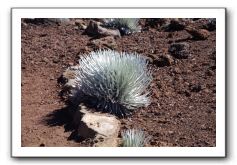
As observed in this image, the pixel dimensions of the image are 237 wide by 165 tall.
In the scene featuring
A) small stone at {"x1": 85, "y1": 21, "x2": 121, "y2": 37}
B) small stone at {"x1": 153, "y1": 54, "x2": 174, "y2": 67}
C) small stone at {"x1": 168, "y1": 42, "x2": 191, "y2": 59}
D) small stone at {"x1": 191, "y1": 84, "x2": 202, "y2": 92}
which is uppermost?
small stone at {"x1": 85, "y1": 21, "x2": 121, "y2": 37}

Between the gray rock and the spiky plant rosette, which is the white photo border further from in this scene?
the spiky plant rosette

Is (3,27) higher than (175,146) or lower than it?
higher

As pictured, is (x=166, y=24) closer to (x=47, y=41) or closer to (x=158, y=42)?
(x=158, y=42)

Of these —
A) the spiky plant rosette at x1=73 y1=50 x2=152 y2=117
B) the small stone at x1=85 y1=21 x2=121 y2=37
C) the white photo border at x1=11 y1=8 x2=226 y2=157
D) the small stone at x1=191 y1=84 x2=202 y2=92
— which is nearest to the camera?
the white photo border at x1=11 y1=8 x2=226 y2=157

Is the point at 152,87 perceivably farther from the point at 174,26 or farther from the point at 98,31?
the point at 98,31

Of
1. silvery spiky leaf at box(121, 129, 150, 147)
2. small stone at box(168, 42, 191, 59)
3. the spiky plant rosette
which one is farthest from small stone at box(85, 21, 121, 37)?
silvery spiky leaf at box(121, 129, 150, 147)

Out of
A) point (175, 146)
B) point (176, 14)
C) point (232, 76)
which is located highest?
point (176, 14)

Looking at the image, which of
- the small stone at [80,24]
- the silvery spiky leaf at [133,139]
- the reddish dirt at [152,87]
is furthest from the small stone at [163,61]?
the silvery spiky leaf at [133,139]
